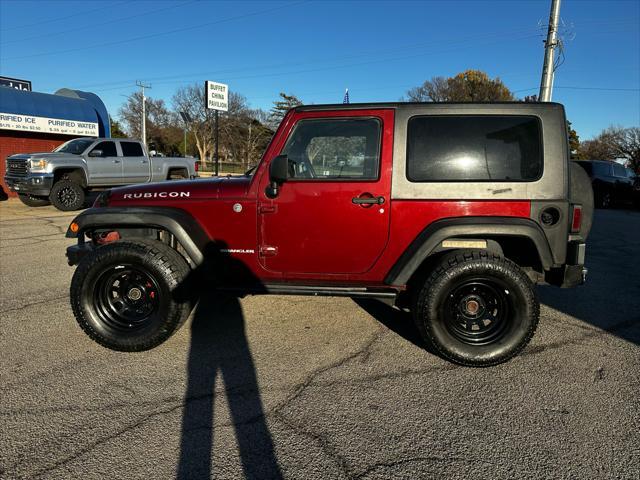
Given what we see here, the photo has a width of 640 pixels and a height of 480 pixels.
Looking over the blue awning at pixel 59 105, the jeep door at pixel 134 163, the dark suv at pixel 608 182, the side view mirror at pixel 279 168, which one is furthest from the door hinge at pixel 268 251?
the dark suv at pixel 608 182

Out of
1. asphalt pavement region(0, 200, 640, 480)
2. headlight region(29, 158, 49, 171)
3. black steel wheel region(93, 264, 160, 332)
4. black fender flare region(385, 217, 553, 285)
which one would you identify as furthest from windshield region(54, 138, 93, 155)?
black fender flare region(385, 217, 553, 285)

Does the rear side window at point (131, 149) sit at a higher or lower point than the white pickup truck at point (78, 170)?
higher

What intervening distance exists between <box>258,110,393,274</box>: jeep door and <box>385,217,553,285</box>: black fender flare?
280mm

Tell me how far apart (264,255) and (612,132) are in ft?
213

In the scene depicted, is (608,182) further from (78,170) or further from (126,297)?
(78,170)

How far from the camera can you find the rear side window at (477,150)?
3.16 meters

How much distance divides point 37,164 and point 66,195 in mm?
1047

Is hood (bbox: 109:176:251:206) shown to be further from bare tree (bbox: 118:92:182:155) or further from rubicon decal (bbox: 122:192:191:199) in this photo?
bare tree (bbox: 118:92:182:155)

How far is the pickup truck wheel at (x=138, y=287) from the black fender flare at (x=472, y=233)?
183 centimetres

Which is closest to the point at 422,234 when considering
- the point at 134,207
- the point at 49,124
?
the point at 134,207

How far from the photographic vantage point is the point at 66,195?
11.6 meters

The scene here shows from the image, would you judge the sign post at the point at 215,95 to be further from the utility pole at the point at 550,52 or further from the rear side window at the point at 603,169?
the rear side window at the point at 603,169

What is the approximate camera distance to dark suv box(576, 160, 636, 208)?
16.3m

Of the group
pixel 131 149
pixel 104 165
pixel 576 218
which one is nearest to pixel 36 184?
pixel 104 165
